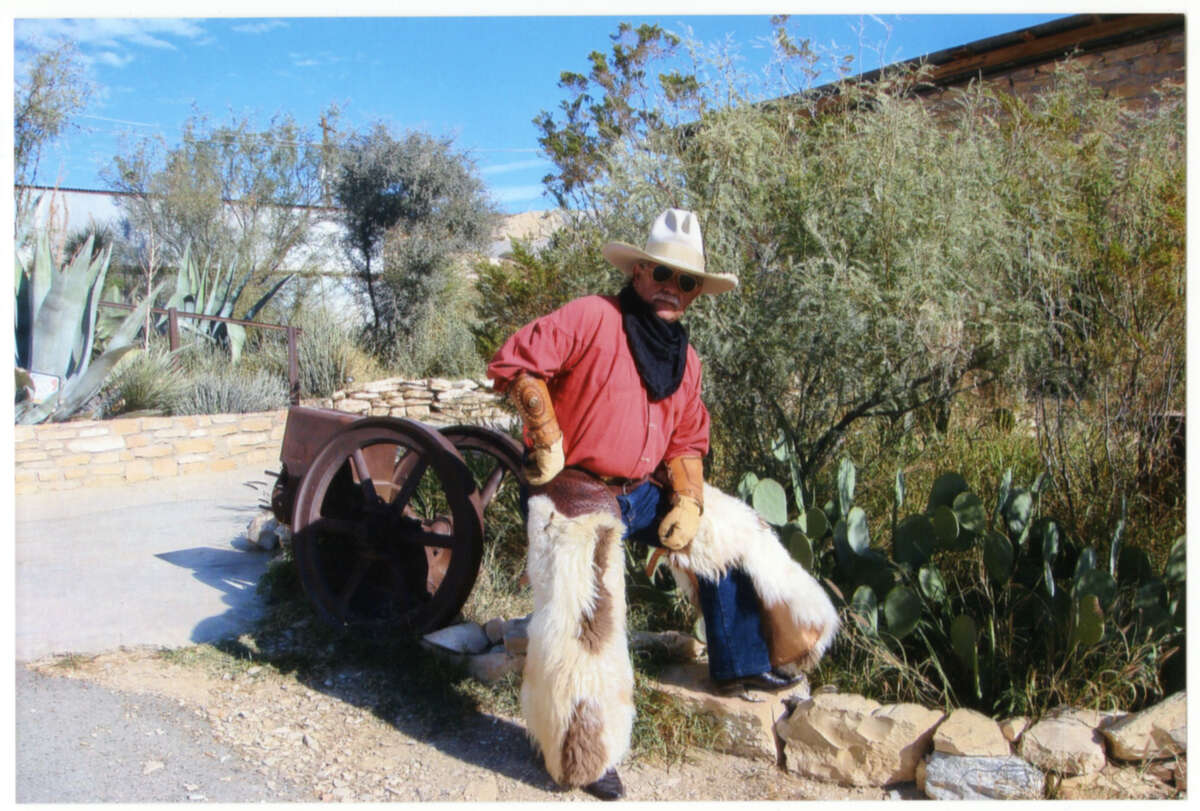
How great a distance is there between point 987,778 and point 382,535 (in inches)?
93.5

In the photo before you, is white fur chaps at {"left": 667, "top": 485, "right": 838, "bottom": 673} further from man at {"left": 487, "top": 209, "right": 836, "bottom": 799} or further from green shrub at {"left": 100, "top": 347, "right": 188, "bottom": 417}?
green shrub at {"left": 100, "top": 347, "right": 188, "bottom": 417}

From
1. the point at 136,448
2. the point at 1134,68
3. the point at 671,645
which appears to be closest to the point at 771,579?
the point at 671,645

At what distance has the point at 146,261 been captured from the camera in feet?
57.6

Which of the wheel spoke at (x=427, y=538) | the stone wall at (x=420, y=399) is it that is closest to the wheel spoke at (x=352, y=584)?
the wheel spoke at (x=427, y=538)

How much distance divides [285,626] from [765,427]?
242cm

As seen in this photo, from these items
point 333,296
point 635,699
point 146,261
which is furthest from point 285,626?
point 146,261

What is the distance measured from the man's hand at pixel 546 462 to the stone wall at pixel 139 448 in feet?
12.7

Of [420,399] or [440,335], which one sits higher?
[440,335]

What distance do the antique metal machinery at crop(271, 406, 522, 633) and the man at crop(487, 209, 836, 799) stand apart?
2.00 ft

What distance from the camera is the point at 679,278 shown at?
3193 mm

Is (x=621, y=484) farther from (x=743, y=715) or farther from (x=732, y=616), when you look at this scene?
(x=743, y=715)

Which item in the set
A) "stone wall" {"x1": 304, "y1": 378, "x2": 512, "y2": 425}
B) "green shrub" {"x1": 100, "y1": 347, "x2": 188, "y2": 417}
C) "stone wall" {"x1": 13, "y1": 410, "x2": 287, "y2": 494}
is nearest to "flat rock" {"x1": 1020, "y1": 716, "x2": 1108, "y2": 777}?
"stone wall" {"x1": 13, "y1": 410, "x2": 287, "y2": 494}

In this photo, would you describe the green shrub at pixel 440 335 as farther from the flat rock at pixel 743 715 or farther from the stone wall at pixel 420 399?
the flat rock at pixel 743 715

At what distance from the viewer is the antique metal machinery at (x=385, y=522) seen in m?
3.69
